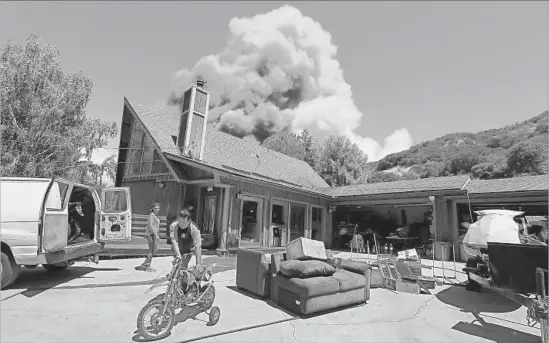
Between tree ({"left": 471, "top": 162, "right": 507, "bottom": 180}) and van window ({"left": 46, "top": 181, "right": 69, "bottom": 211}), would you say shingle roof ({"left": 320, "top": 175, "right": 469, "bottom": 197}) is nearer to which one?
van window ({"left": 46, "top": 181, "right": 69, "bottom": 211})

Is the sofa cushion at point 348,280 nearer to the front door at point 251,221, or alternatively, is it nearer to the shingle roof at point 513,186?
the front door at point 251,221

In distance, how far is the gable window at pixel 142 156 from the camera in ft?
44.7

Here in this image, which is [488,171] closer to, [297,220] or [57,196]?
[297,220]

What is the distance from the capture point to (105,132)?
18.9m

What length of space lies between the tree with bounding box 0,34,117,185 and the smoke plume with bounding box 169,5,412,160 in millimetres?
5712

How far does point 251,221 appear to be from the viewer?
1257cm

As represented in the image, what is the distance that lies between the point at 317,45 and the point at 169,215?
9.48 metres

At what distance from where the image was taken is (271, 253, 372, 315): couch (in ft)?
15.8

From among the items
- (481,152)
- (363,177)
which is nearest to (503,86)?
(363,177)

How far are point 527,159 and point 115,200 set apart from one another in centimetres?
4349

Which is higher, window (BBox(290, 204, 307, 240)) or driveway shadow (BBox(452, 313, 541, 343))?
window (BBox(290, 204, 307, 240))

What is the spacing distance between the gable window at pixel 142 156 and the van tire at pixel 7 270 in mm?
7915

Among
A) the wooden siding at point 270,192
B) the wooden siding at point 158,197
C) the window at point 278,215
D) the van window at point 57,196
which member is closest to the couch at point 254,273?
the van window at point 57,196

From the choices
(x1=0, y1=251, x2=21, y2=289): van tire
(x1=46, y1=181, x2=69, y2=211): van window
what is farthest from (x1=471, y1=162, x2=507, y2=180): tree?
(x1=0, y1=251, x2=21, y2=289): van tire
